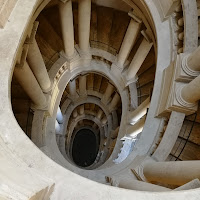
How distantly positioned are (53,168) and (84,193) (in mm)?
454

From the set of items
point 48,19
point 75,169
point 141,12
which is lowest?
point 75,169

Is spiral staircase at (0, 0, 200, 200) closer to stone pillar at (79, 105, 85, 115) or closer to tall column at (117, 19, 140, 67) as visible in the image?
tall column at (117, 19, 140, 67)

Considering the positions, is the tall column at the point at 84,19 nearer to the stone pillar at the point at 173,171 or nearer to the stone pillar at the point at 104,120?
the stone pillar at the point at 173,171

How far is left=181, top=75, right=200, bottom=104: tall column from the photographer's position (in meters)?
4.10

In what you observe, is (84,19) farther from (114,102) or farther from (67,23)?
(114,102)

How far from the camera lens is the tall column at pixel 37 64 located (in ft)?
17.9

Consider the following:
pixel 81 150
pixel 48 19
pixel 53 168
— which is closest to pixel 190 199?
pixel 53 168

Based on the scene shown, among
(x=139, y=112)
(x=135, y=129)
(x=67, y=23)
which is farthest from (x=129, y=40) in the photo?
(x=135, y=129)

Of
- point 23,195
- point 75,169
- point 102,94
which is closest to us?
point 23,195

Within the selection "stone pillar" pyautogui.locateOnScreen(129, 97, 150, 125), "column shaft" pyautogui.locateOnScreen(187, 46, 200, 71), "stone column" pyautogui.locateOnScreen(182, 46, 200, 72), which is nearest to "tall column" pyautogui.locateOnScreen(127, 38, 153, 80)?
"stone pillar" pyautogui.locateOnScreen(129, 97, 150, 125)

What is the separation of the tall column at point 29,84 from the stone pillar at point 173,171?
123 inches

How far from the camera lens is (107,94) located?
12375mm

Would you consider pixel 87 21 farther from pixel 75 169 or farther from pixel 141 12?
pixel 75 169

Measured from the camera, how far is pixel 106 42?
29.3 ft
